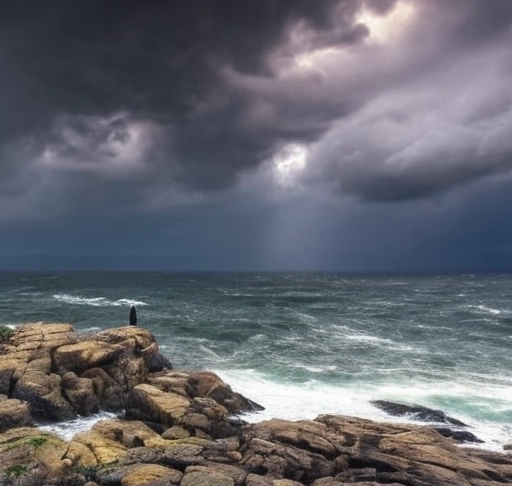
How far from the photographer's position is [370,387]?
33.8 meters

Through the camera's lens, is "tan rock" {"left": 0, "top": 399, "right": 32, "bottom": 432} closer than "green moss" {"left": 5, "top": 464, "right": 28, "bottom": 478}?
No

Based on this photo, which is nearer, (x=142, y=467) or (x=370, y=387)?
(x=142, y=467)

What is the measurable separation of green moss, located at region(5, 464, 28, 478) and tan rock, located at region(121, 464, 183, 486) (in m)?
3.66

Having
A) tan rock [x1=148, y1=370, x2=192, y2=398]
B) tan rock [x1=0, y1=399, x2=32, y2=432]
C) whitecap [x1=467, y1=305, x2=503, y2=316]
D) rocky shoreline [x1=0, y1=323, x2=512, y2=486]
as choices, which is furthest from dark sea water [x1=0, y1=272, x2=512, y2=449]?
tan rock [x1=0, y1=399, x2=32, y2=432]

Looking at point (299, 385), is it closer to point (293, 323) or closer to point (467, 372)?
point (467, 372)

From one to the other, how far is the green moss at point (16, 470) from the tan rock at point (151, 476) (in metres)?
3.66

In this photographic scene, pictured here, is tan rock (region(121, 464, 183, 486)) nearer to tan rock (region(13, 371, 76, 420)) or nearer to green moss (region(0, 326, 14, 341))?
tan rock (region(13, 371, 76, 420))

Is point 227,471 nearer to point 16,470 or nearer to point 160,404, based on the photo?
point 160,404

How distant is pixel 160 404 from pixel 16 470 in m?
7.92

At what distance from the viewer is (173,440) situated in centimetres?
2027

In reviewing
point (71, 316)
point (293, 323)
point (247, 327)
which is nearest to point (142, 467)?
point (247, 327)

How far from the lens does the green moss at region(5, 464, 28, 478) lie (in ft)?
53.3

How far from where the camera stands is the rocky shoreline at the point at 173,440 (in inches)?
675

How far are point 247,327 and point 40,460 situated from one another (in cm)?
4362
